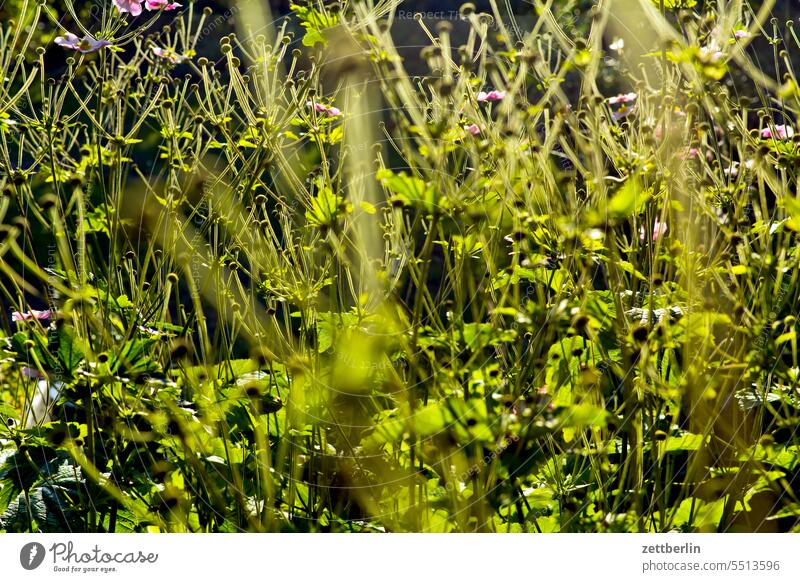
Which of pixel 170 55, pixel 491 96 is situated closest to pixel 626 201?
pixel 491 96

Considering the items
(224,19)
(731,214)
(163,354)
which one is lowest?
(163,354)

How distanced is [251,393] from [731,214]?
56 centimetres

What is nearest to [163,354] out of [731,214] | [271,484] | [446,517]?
[271,484]

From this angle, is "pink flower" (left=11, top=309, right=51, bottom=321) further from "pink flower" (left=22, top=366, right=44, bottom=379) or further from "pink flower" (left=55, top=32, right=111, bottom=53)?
"pink flower" (left=55, top=32, right=111, bottom=53)
